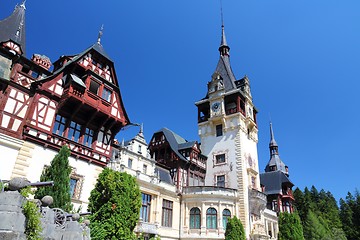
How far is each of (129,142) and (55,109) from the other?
9.00m

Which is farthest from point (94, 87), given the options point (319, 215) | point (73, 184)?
point (319, 215)

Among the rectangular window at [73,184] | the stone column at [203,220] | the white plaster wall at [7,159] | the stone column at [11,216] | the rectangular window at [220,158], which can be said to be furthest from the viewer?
the rectangular window at [220,158]

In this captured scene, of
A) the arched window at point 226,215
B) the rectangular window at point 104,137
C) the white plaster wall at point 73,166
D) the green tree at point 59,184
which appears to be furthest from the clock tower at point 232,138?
the green tree at point 59,184

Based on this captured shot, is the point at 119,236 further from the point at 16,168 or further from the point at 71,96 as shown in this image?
the point at 71,96

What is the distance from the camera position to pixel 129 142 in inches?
1097

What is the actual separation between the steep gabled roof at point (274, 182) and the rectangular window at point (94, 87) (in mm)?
37734

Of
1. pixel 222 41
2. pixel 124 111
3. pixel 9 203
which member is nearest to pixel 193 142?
pixel 124 111

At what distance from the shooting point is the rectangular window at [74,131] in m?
21.1

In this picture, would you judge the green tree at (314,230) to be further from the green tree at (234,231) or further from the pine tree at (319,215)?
the green tree at (234,231)

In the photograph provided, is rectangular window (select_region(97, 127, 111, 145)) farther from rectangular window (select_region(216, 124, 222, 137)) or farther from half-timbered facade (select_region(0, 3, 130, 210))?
rectangular window (select_region(216, 124, 222, 137))

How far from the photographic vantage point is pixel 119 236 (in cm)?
1686

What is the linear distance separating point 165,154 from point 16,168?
63.1ft

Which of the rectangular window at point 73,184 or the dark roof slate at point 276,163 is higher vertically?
the dark roof slate at point 276,163

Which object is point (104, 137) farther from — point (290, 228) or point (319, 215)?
point (319, 215)
